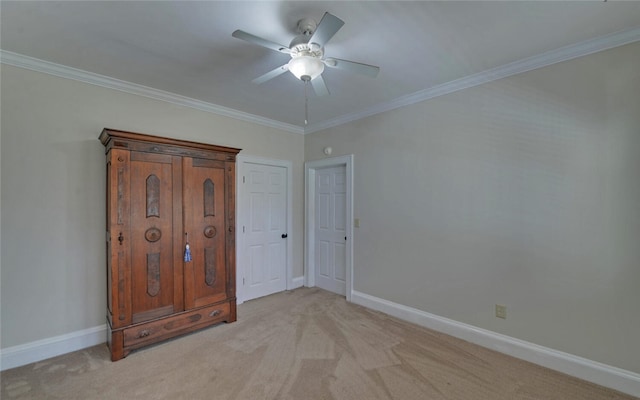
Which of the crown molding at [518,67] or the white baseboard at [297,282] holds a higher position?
the crown molding at [518,67]

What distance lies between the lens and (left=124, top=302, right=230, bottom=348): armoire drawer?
2.51m

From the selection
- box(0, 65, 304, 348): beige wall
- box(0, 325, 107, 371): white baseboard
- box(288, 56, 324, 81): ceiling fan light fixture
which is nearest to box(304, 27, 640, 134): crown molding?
box(288, 56, 324, 81): ceiling fan light fixture

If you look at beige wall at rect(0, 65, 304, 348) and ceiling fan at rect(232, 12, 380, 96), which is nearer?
ceiling fan at rect(232, 12, 380, 96)

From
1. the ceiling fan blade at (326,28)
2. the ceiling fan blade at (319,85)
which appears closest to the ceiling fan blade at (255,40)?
the ceiling fan blade at (326,28)

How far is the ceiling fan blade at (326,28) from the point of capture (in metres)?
1.49

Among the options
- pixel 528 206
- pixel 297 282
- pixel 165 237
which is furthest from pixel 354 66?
pixel 297 282

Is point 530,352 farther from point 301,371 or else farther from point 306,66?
point 306,66

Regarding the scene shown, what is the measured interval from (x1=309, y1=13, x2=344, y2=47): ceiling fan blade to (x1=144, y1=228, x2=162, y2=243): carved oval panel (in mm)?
2213

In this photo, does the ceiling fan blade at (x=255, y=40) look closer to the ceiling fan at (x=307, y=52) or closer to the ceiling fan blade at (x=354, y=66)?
the ceiling fan at (x=307, y=52)

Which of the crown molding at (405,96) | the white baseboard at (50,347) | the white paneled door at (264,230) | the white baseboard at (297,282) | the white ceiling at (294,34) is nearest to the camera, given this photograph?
the white ceiling at (294,34)

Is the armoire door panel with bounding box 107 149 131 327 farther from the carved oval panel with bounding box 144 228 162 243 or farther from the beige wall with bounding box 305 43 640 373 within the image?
the beige wall with bounding box 305 43 640 373

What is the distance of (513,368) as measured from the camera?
2.31 metres

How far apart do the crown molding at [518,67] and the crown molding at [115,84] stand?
70.3 inches

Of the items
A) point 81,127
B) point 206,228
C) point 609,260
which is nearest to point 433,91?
point 609,260
